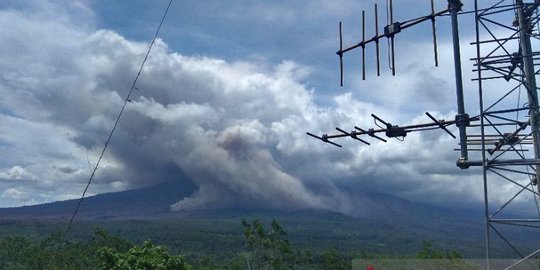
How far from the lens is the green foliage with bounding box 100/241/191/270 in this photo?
66.6ft

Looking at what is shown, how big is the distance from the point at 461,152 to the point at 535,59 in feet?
10.4

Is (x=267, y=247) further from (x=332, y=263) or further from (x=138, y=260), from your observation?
(x=138, y=260)

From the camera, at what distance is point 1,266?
6556cm

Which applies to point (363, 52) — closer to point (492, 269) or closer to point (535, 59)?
point (535, 59)

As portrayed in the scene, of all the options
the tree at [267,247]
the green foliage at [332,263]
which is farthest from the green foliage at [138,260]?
the green foliage at [332,263]

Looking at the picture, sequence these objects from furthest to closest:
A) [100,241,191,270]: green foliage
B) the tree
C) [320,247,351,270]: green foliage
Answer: [320,247,351,270]: green foliage → the tree → [100,241,191,270]: green foliage

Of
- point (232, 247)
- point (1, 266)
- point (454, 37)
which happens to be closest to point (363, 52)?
point (454, 37)

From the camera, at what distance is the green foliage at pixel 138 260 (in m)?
20.3

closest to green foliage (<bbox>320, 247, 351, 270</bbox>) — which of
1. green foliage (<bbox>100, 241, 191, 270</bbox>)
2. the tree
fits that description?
the tree

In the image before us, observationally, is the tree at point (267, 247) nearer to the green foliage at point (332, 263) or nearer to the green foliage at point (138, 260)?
the green foliage at point (332, 263)

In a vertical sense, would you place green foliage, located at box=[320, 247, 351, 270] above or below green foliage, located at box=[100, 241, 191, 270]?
below

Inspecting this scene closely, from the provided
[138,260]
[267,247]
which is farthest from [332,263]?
[138,260]

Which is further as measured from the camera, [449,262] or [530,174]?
[449,262]

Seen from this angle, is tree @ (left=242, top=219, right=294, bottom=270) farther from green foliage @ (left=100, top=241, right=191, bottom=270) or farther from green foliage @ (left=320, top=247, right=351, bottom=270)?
green foliage @ (left=100, top=241, right=191, bottom=270)
